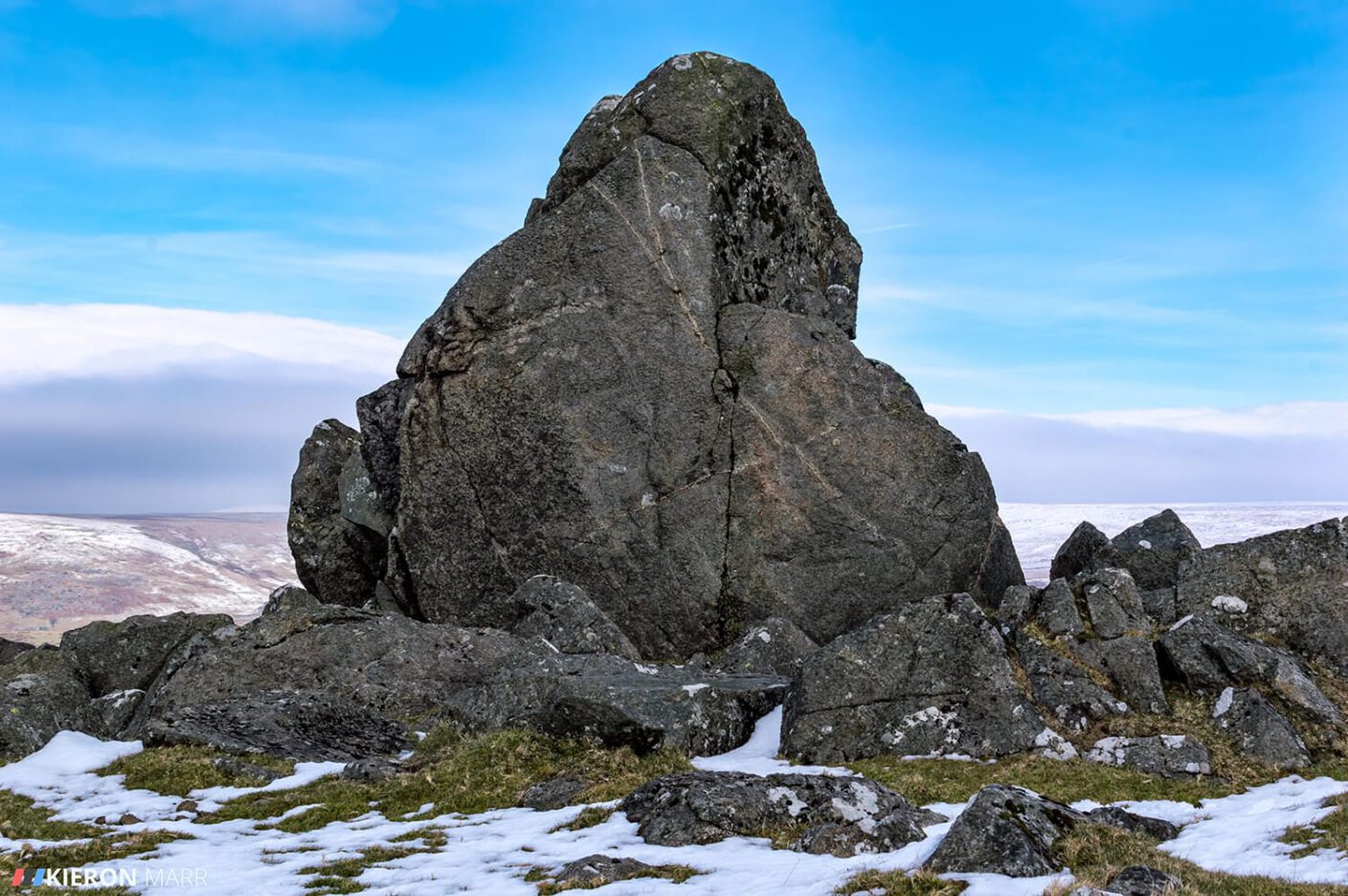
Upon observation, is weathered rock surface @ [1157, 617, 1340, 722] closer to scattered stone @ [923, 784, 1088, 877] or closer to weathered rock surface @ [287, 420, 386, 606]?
scattered stone @ [923, 784, 1088, 877]

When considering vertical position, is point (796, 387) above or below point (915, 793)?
above

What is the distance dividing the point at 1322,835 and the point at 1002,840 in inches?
224

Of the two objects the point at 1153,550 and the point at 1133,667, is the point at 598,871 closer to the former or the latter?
the point at 1133,667

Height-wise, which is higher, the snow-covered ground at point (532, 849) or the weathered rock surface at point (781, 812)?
the weathered rock surface at point (781, 812)

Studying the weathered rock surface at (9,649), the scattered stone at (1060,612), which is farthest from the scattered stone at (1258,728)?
the weathered rock surface at (9,649)

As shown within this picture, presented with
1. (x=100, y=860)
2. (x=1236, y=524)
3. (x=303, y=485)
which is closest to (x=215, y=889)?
(x=100, y=860)

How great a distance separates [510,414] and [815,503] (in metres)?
10.7

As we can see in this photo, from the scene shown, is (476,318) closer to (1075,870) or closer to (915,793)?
(915,793)

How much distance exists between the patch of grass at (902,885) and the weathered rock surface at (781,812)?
179cm

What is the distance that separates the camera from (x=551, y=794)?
18500 mm

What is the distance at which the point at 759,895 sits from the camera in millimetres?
12250

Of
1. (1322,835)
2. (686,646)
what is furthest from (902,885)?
Result: (686,646)

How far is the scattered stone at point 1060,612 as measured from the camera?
24625mm

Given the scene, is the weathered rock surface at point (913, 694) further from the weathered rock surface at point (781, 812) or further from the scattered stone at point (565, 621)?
the scattered stone at point (565, 621)
